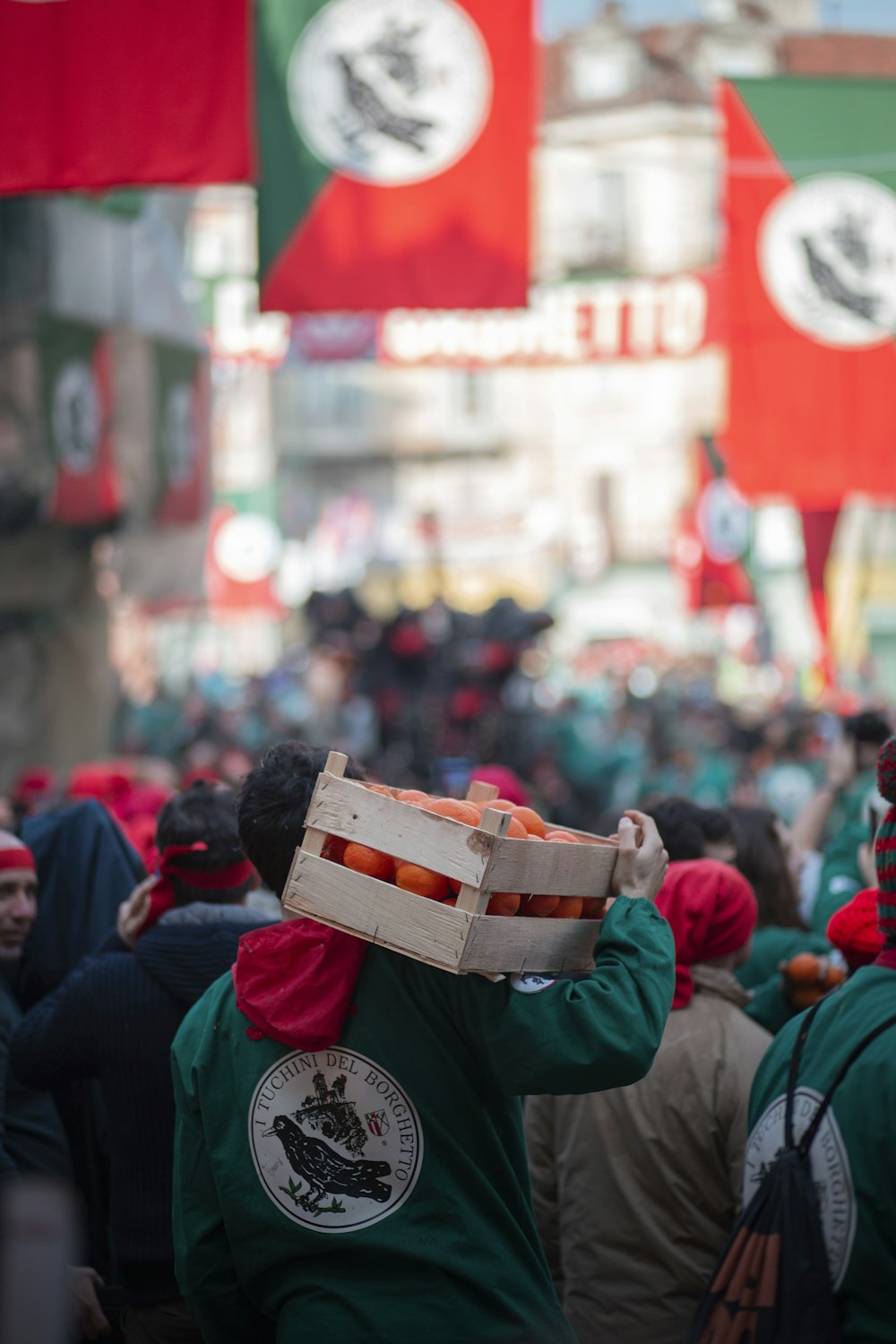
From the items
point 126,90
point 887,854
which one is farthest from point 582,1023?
point 126,90

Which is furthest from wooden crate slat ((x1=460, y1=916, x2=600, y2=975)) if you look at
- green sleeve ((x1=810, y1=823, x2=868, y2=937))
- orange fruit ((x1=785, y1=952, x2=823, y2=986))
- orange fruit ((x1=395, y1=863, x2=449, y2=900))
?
green sleeve ((x1=810, y1=823, x2=868, y2=937))

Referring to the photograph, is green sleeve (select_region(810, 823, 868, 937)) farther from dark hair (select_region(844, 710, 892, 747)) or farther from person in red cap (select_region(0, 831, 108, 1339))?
person in red cap (select_region(0, 831, 108, 1339))

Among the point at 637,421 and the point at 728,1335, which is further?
the point at 637,421

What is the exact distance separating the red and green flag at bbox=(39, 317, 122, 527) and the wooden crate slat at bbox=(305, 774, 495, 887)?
9450 millimetres

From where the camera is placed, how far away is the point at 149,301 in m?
14.1

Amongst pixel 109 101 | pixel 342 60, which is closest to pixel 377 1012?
pixel 109 101

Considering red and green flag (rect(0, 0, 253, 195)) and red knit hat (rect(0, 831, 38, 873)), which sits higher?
red and green flag (rect(0, 0, 253, 195))

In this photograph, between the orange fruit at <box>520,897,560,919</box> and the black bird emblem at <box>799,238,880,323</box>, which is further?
the black bird emblem at <box>799,238,880,323</box>

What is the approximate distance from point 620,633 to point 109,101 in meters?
38.9

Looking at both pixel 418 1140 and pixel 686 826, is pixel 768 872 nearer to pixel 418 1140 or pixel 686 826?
pixel 686 826

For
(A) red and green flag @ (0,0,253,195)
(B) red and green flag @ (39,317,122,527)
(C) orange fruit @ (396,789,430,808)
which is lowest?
(C) orange fruit @ (396,789,430,808)

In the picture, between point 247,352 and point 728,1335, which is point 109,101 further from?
point 247,352

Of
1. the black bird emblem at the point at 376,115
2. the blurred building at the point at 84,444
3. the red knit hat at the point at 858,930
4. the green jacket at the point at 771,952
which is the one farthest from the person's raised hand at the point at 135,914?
the blurred building at the point at 84,444

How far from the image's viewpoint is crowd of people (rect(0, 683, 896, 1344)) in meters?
2.40
